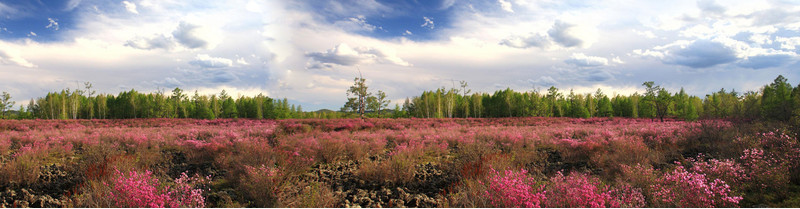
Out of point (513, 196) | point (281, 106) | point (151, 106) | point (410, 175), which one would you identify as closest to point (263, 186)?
point (410, 175)

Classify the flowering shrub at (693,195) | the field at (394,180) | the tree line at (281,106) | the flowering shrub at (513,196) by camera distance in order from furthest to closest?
the tree line at (281,106)
the field at (394,180)
the flowering shrub at (693,195)
the flowering shrub at (513,196)

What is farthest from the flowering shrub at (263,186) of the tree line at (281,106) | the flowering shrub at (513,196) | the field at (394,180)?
the tree line at (281,106)

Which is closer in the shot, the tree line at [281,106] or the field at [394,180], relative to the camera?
the field at [394,180]

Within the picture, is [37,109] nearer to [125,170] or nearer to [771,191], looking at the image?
[125,170]

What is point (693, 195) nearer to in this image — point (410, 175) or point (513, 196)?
point (513, 196)

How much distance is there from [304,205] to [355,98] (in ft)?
97.9

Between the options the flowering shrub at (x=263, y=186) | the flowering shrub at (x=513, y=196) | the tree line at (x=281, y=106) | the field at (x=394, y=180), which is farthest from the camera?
the tree line at (x=281, y=106)

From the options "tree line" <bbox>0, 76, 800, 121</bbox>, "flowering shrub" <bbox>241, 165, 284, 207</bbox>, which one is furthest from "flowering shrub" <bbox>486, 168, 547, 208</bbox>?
"tree line" <bbox>0, 76, 800, 121</bbox>

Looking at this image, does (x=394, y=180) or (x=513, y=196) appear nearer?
(x=513, y=196)

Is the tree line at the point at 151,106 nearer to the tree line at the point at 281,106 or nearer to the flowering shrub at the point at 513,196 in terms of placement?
the tree line at the point at 281,106

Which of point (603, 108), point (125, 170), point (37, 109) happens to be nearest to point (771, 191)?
point (125, 170)

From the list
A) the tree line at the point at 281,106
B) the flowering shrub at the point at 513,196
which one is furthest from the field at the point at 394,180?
the tree line at the point at 281,106

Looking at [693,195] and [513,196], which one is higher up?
[513,196]

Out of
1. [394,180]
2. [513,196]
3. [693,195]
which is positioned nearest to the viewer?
[513,196]
